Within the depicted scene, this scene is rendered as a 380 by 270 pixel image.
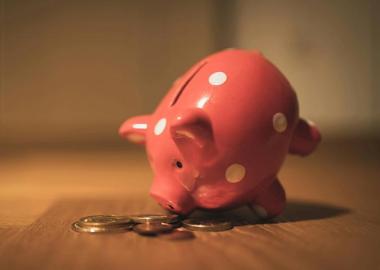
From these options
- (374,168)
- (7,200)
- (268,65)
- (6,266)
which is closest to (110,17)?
(374,168)

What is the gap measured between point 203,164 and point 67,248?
0.20m

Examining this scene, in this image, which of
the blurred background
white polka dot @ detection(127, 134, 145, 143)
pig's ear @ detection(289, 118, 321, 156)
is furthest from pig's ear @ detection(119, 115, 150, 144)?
the blurred background

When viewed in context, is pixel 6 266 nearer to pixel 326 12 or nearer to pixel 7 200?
pixel 7 200

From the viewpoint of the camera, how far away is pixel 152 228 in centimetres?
70

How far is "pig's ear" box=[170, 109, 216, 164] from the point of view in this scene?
67 cm

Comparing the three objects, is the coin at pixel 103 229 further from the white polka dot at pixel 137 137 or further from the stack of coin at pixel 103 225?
the white polka dot at pixel 137 137

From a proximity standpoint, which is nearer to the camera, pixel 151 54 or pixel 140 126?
pixel 140 126

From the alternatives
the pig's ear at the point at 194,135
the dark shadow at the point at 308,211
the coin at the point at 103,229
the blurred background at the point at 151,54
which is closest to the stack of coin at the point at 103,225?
the coin at the point at 103,229

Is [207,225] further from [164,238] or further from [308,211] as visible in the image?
[308,211]

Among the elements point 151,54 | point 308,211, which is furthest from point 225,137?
point 151,54

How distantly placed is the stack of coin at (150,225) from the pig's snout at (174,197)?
0.02 m

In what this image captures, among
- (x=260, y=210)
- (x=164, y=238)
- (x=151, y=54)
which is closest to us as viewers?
(x=164, y=238)

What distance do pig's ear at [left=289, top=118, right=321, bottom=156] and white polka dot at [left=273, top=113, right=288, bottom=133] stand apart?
84mm

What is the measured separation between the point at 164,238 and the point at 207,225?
7 centimetres
